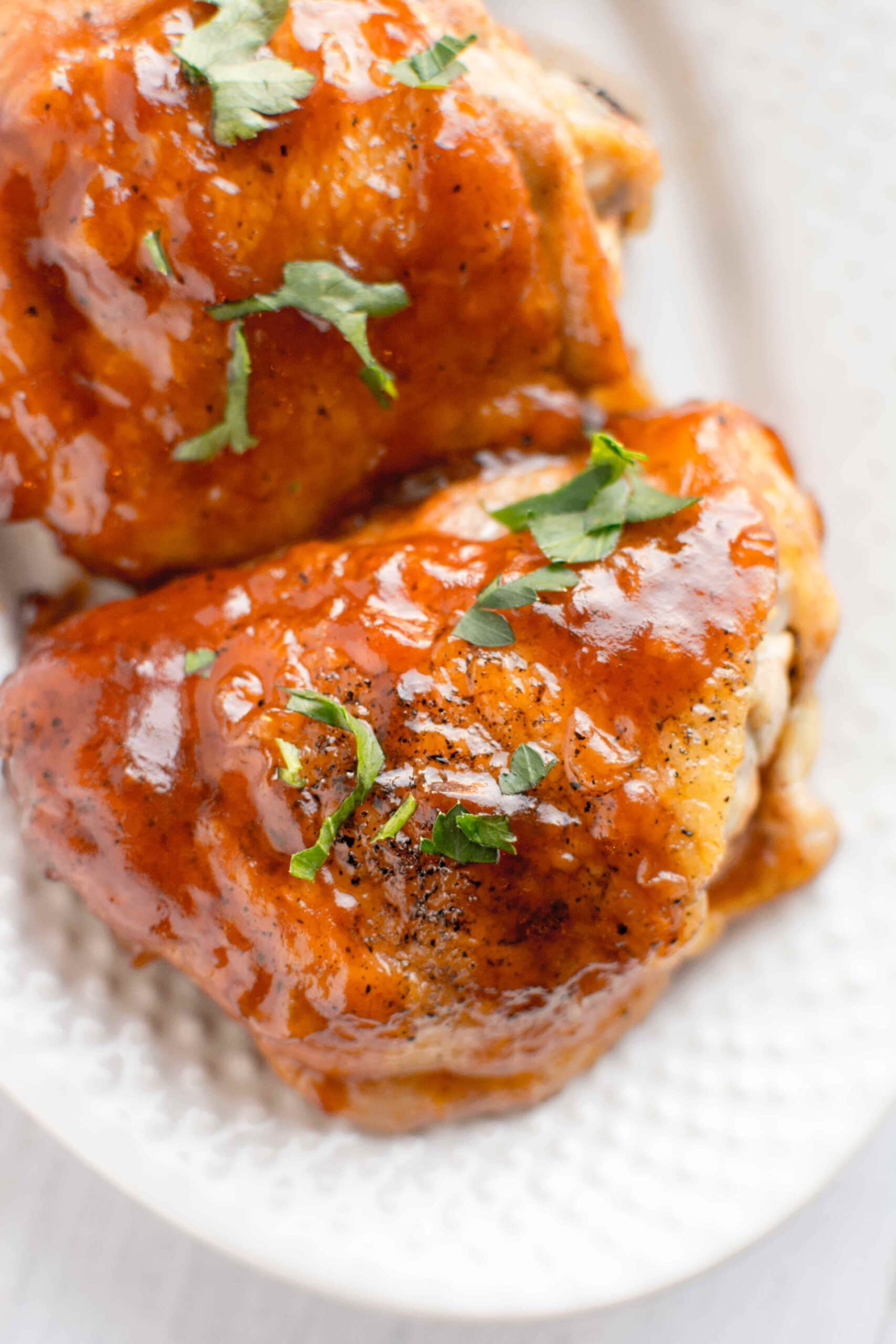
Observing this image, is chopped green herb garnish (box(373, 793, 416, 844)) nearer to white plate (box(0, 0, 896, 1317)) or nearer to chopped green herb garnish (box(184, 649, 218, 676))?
chopped green herb garnish (box(184, 649, 218, 676))

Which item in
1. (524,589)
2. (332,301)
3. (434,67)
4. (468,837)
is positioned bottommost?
(468,837)

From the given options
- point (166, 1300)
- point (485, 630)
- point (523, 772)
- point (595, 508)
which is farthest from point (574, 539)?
point (166, 1300)

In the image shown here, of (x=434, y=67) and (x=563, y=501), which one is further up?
(x=434, y=67)

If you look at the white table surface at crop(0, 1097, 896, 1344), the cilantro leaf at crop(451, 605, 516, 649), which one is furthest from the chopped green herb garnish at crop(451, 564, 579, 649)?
the white table surface at crop(0, 1097, 896, 1344)

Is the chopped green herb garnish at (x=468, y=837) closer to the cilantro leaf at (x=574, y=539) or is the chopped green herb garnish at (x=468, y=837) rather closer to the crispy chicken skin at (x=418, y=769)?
the crispy chicken skin at (x=418, y=769)

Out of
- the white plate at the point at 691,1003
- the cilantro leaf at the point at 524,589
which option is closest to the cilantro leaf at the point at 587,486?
the cilantro leaf at the point at 524,589

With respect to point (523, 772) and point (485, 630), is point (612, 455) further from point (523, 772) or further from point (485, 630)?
point (523, 772)
